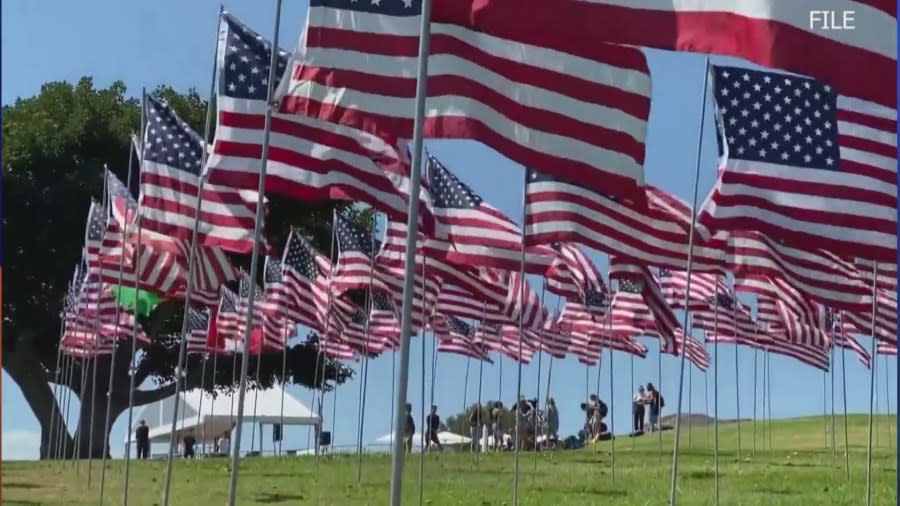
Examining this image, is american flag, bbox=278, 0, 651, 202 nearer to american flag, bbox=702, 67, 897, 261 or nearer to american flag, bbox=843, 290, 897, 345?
american flag, bbox=702, 67, 897, 261

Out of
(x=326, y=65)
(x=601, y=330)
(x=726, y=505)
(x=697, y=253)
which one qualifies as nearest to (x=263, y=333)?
(x=601, y=330)

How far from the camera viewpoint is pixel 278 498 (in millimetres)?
21094

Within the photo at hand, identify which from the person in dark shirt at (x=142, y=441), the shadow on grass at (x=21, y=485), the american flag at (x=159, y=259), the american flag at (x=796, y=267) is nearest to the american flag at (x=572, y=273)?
the american flag at (x=159, y=259)

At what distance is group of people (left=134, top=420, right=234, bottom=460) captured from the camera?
48000 mm

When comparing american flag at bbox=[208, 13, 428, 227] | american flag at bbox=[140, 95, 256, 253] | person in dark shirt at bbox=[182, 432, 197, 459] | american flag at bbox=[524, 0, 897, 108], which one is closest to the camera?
american flag at bbox=[524, 0, 897, 108]

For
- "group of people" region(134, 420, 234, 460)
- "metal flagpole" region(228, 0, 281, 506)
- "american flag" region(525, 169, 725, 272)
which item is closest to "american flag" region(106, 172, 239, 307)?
"american flag" region(525, 169, 725, 272)

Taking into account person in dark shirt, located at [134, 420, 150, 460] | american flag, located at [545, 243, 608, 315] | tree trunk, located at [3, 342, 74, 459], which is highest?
american flag, located at [545, 243, 608, 315]

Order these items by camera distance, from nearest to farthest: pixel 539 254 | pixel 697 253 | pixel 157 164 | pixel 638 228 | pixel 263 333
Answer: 1. pixel 638 228
2. pixel 157 164
3. pixel 697 253
4. pixel 539 254
5. pixel 263 333

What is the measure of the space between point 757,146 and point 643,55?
8.08 feet

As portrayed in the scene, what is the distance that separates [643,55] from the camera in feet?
38.0

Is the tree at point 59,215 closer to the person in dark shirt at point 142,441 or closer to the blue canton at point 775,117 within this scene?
the person in dark shirt at point 142,441

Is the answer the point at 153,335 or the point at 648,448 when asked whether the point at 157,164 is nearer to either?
the point at 648,448

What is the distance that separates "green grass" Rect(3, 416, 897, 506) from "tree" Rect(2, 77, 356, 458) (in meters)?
13.8

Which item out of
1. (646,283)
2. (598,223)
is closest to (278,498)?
(646,283)
